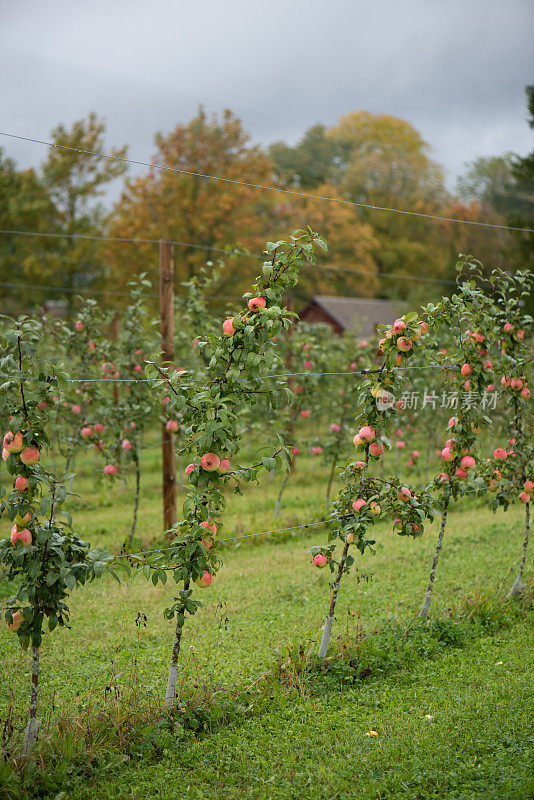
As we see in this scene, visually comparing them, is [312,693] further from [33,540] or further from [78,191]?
[78,191]

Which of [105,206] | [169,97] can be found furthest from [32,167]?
[169,97]

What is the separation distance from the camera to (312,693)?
3.83m

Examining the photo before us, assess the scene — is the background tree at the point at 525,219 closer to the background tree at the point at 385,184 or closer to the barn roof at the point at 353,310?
the background tree at the point at 385,184

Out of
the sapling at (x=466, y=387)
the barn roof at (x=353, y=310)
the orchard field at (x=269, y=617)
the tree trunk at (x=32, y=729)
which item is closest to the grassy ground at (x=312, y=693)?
the orchard field at (x=269, y=617)

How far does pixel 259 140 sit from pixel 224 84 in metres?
3.24

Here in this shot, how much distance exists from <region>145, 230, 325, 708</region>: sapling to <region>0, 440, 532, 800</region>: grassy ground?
1.75 ft

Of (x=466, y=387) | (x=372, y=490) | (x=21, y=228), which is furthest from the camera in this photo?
(x=21, y=228)

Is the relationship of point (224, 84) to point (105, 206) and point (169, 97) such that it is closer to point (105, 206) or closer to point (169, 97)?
point (169, 97)

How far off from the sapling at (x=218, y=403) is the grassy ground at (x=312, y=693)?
0.53m

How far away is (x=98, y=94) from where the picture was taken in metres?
20.2

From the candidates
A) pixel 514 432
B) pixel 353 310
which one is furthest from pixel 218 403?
pixel 353 310

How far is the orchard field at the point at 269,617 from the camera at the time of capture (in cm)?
304

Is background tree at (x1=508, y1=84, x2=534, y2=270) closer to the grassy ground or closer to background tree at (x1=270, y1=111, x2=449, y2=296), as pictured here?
background tree at (x1=270, y1=111, x2=449, y2=296)

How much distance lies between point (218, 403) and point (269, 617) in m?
2.31
